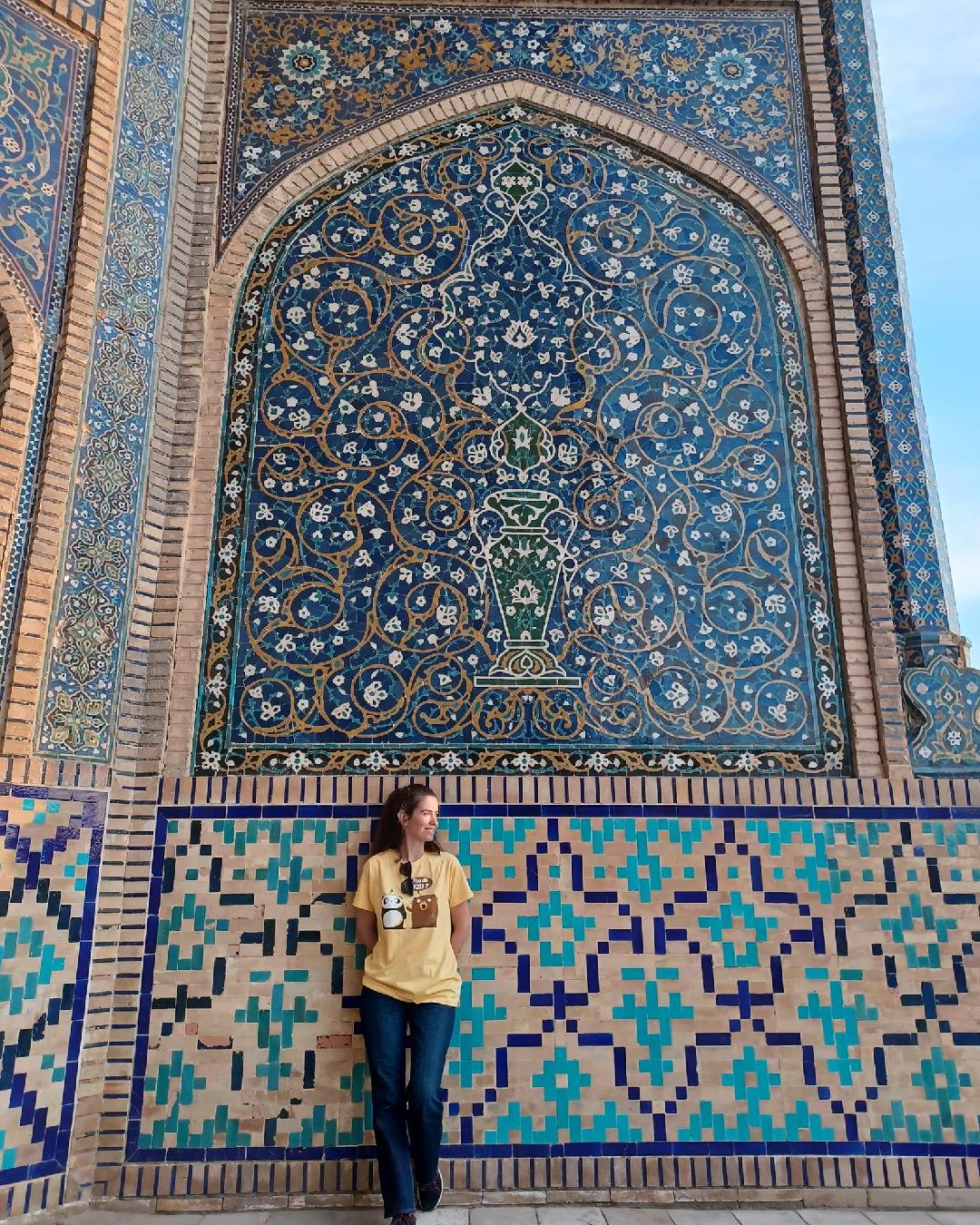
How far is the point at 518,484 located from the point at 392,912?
5.25ft

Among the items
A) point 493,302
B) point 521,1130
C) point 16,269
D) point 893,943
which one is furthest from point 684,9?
point 521,1130

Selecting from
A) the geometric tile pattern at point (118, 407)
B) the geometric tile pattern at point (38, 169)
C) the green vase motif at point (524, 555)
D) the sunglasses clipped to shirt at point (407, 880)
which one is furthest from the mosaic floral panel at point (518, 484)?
the geometric tile pattern at point (38, 169)

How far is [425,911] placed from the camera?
2.93 metres

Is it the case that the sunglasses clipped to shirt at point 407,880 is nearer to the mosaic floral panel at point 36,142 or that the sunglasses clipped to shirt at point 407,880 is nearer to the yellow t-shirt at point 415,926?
the yellow t-shirt at point 415,926

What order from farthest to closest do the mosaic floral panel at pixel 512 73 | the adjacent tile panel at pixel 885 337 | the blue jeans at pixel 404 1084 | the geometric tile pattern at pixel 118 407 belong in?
the mosaic floral panel at pixel 512 73, the adjacent tile panel at pixel 885 337, the geometric tile pattern at pixel 118 407, the blue jeans at pixel 404 1084

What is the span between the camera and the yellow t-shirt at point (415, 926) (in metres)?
2.86

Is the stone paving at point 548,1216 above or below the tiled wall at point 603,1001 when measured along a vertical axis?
below

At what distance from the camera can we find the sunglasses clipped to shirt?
2959mm

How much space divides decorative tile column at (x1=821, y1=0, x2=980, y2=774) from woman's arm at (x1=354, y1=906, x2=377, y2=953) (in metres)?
1.90

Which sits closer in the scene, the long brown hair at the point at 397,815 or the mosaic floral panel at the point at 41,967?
the mosaic floral panel at the point at 41,967

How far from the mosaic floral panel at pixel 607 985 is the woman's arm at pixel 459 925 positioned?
182mm

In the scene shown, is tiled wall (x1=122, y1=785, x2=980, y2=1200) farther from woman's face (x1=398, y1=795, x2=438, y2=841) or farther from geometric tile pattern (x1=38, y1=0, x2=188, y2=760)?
geometric tile pattern (x1=38, y1=0, x2=188, y2=760)

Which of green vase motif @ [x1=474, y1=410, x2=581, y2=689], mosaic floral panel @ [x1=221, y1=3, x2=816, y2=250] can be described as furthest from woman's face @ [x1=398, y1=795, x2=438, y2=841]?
mosaic floral panel @ [x1=221, y1=3, x2=816, y2=250]

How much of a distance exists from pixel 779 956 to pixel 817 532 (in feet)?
4.97
